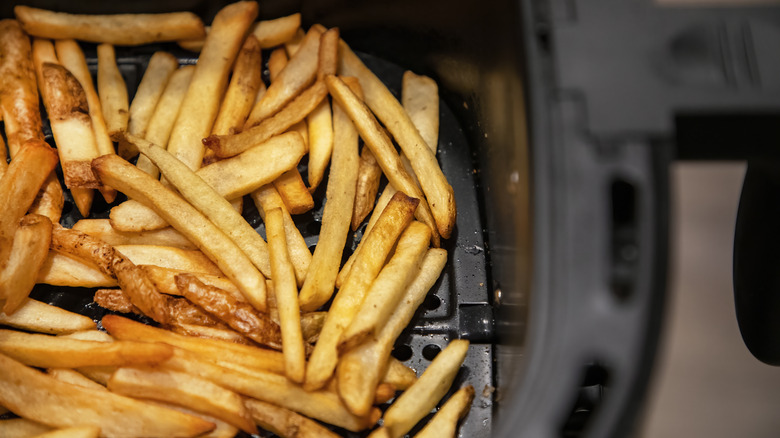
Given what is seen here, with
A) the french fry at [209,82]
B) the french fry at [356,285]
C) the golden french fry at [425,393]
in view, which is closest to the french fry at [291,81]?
the french fry at [209,82]

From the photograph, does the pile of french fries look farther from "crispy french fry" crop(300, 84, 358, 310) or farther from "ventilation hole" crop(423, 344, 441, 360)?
"ventilation hole" crop(423, 344, 441, 360)

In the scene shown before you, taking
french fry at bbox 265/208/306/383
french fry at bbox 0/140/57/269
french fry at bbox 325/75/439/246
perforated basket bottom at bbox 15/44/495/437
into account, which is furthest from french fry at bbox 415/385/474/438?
french fry at bbox 0/140/57/269

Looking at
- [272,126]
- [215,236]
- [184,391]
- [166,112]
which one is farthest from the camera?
[166,112]

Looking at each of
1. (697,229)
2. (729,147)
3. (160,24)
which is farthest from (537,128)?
(697,229)

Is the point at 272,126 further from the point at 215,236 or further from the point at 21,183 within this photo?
the point at 21,183

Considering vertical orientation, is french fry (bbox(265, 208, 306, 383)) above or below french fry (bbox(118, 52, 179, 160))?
below

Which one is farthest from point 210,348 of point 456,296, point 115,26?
point 115,26
